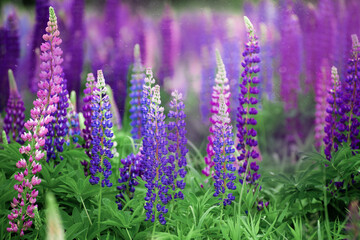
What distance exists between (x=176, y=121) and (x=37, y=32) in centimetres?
109

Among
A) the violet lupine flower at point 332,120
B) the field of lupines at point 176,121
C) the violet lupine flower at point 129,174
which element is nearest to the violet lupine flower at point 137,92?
the field of lupines at point 176,121

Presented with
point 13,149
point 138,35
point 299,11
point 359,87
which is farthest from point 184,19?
point 13,149

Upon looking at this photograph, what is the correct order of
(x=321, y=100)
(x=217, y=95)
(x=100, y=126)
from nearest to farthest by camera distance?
(x=100, y=126)
(x=217, y=95)
(x=321, y=100)

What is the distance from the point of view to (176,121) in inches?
110

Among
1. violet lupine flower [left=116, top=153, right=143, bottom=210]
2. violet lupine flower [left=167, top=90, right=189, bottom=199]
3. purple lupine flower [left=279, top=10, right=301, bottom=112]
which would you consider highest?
purple lupine flower [left=279, top=10, right=301, bottom=112]

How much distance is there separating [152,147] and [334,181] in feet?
3.43

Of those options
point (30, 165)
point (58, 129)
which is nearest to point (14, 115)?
point (58, 129)

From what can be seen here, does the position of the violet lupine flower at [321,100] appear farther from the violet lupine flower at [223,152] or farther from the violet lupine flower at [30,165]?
the violet lupine flower at [30,165]

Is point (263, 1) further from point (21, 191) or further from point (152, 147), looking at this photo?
point (21, 191)

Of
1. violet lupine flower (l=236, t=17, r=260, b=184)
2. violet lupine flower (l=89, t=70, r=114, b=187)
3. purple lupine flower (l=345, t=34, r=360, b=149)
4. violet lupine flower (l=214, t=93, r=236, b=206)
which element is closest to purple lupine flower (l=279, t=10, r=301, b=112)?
purple lupine flower (l=345, t=34, r=360, b=149)

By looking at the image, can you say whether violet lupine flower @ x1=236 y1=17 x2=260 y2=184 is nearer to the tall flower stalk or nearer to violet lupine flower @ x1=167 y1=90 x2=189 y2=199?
violet lupine flower @ x1=167 y1=90 x2=189 y2=199

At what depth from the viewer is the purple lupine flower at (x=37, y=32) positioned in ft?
9.86

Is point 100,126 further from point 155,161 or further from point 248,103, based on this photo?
point 248,103

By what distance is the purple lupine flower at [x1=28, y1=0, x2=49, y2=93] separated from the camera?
118 inches
